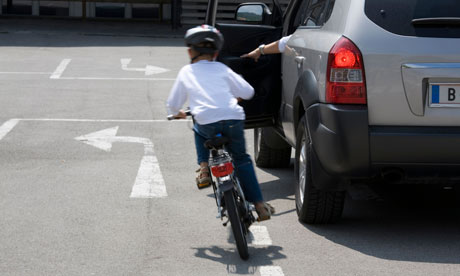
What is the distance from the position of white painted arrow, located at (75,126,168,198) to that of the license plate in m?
2.82

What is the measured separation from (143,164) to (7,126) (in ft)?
10.4

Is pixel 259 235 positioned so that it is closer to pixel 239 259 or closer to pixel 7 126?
pixel 239 259

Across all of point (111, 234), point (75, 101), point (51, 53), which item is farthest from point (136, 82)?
point (111, 234)

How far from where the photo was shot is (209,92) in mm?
6020

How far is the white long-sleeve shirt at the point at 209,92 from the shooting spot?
5973 mm

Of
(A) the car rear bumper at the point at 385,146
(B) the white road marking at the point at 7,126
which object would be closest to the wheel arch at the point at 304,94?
(A) the car rear bumper at the point at 385,146

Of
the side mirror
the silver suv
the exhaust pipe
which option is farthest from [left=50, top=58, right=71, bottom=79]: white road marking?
the exhaust pipe

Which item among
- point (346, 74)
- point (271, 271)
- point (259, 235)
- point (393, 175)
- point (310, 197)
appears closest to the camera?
point (271, 271)

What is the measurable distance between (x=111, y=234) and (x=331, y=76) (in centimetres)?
191

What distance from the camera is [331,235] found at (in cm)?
660

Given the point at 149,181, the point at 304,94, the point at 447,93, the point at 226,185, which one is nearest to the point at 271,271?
the point at 226,185

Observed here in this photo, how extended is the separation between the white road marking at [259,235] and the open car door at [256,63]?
1.30m

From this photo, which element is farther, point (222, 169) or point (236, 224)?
point (222, 169)

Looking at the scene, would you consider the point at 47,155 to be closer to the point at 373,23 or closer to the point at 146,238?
the point at 146,238
